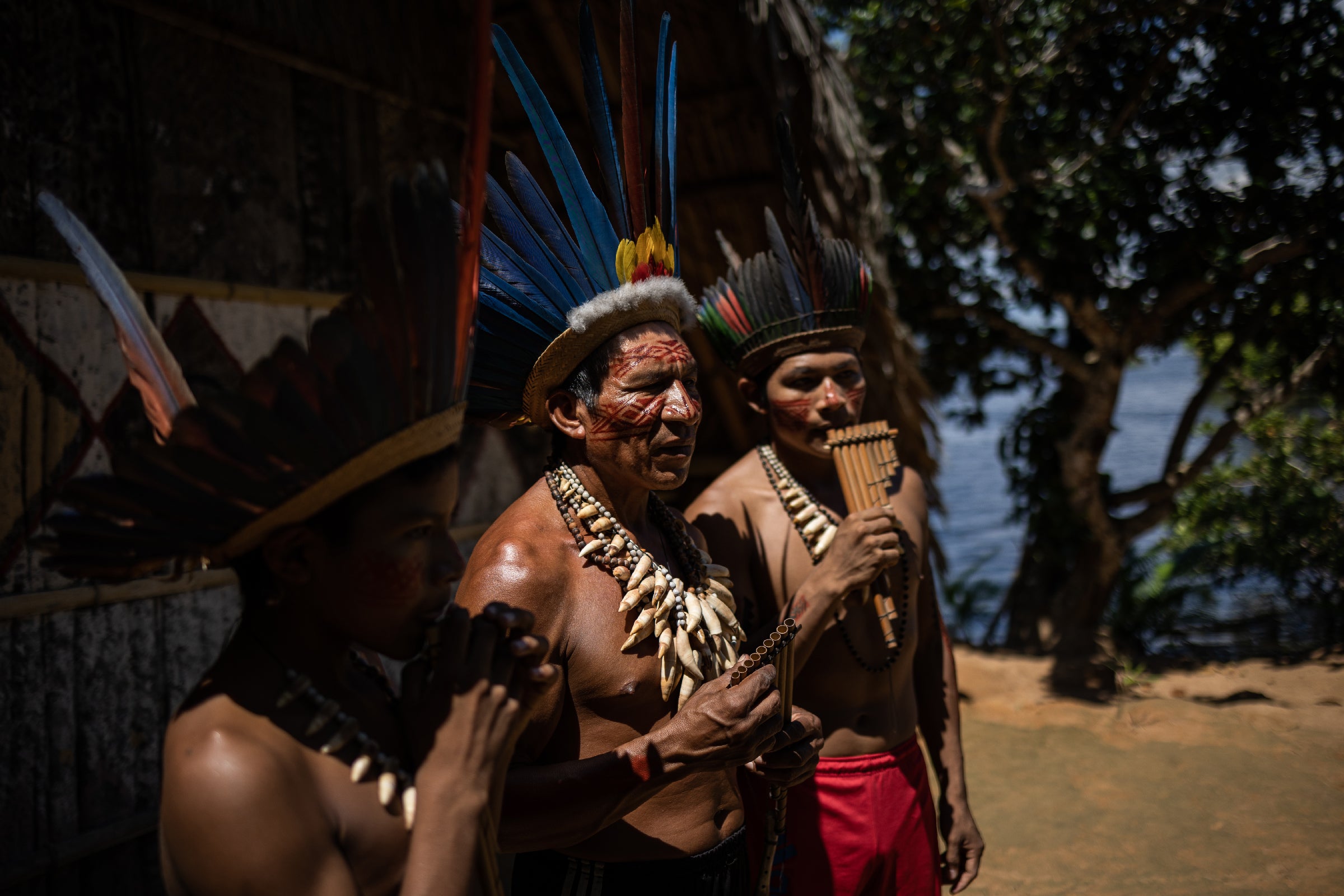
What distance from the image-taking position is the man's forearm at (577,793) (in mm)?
1772

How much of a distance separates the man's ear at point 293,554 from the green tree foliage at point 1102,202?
6.17 m

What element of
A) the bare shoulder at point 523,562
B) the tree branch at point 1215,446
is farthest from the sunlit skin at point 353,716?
the tree branch at point 1215,446

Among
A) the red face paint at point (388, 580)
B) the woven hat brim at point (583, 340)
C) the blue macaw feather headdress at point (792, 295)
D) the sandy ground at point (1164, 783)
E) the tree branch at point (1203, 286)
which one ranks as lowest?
the sandy ground at point (1164, 783)

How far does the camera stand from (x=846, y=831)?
8.72 ft

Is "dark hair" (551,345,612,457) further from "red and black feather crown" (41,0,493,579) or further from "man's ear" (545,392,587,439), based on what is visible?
"red and black feather crown" (41,0,493,579)

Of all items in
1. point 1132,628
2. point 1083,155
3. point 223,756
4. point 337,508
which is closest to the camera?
point 223,756

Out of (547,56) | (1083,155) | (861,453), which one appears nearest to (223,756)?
(861,453)

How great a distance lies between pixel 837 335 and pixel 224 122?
2.62 m

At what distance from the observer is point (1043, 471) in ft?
26.1

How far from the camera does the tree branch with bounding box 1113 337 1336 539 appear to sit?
7.24m

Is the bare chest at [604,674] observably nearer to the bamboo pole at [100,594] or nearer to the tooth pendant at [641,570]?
the tooth pendant at [641,570]

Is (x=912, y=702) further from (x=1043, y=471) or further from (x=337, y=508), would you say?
(x=1043, y=471)

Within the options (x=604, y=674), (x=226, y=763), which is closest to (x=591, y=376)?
(x=604, y=674)

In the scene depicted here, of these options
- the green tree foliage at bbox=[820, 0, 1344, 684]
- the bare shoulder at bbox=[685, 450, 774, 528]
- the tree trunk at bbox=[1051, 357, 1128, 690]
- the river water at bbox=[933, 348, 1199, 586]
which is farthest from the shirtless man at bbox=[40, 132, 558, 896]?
the tree trunk at bbox=[1051, 357, 1128, 690]
